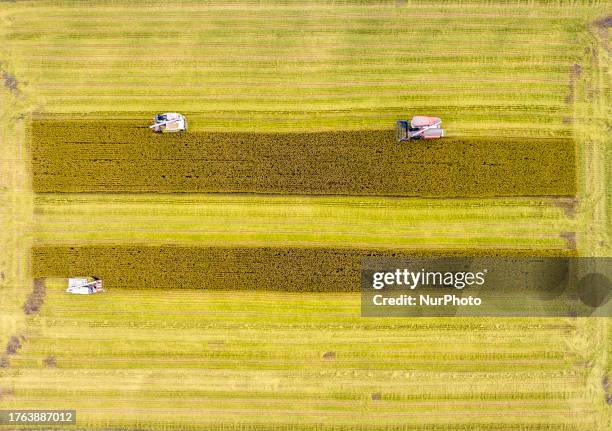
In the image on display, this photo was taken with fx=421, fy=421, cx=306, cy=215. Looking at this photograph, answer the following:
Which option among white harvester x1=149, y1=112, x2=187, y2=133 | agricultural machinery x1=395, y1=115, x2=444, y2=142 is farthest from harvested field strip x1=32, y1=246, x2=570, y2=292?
white harvester x1=149, y1=112, x2=187, y2=133

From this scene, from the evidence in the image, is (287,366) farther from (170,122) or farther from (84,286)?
(170,122)

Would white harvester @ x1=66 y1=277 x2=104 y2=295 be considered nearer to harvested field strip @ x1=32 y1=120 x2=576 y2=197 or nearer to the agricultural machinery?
harvested field strip @ x1=32 y1=120 x2=576 y2=197

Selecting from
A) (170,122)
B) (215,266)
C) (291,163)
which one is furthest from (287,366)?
(170,122)

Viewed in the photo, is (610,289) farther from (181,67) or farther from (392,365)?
(181,67)

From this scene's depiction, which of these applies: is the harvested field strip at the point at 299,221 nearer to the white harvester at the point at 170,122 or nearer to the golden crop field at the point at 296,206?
the golden crop field at the point at 296,206

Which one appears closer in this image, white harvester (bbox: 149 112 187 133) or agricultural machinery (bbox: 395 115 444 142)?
agricultural machinery (bbox: 395 115 444 142)

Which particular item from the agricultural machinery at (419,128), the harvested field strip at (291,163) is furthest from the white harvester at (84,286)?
the agricultural machinery at (419,128)
